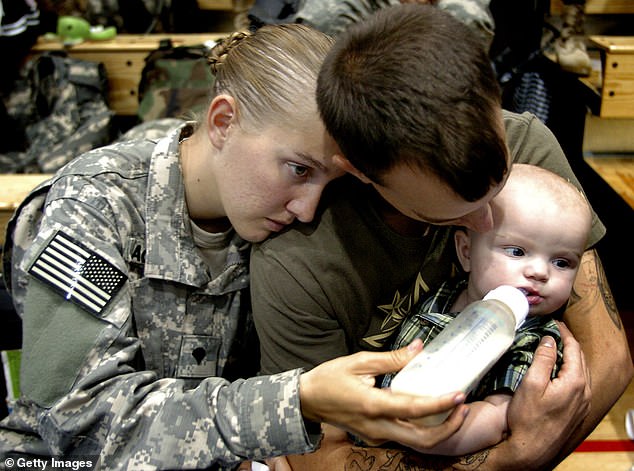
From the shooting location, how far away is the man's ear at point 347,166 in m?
1.16

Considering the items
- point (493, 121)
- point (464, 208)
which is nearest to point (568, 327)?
point (464, 208)

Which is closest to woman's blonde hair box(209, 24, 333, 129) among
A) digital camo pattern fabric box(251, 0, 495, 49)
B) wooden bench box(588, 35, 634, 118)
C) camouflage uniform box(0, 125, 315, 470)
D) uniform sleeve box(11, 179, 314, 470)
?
camouflage uniform box(0, 125, 315, 470)

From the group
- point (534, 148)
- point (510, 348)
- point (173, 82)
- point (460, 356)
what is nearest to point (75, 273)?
point (460, 356)

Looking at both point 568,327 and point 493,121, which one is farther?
point 568,327

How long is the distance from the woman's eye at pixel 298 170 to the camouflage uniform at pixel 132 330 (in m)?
0.31

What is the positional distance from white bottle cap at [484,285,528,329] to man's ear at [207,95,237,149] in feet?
1.93

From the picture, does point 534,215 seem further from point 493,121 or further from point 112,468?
point 112,468

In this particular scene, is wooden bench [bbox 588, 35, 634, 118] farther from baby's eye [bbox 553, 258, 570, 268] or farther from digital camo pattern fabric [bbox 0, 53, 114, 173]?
digital camo pattern fabric [bbox 0, 53, 114, 173]

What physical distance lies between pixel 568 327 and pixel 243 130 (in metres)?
Answer: 0.82

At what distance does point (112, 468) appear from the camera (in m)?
1.20

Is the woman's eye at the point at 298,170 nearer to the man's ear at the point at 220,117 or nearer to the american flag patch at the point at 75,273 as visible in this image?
the man's ear at the point at 220,117

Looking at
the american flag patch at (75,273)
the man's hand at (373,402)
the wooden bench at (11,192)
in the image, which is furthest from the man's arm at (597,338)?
the wooden bench at (11,192)

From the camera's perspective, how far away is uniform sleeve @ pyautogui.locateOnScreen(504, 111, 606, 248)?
1389 mm

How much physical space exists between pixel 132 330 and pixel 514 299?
0.80m
